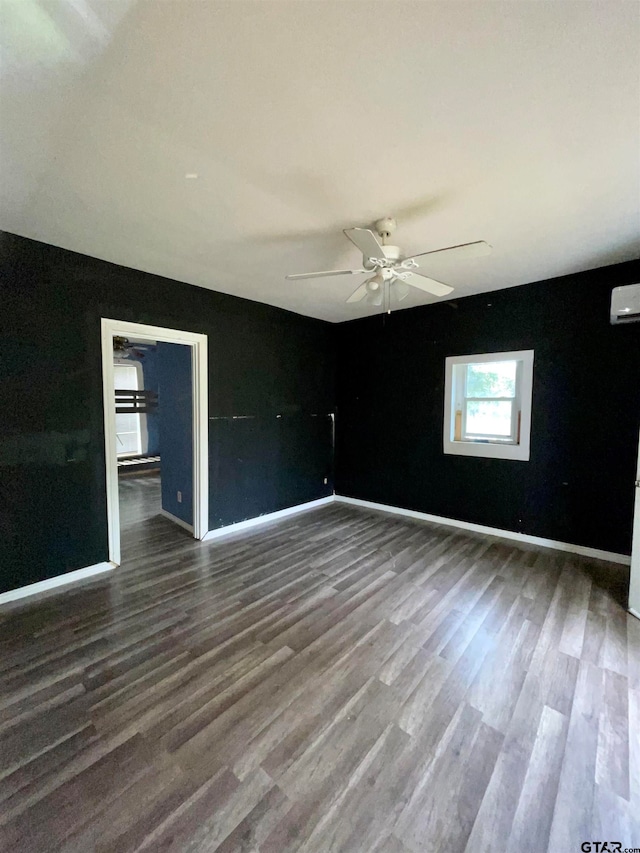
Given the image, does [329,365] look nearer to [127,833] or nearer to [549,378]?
[549,378]

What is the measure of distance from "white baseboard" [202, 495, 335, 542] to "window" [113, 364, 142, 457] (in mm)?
5026

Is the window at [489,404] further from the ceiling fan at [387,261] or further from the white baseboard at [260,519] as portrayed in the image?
the white baseboard at [260,519]

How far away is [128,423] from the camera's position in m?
7.77

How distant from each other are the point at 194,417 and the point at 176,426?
66 cm

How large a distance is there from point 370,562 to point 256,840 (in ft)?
7.17

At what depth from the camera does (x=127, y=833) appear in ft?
3.77

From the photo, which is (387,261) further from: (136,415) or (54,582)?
(136,415)

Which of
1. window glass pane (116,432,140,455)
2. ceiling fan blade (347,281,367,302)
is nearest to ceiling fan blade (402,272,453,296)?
ceiling fan blade (347,281,367,302)

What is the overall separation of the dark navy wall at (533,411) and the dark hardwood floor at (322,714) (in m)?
0.74

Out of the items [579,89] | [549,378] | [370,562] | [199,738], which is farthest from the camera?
[549,378]

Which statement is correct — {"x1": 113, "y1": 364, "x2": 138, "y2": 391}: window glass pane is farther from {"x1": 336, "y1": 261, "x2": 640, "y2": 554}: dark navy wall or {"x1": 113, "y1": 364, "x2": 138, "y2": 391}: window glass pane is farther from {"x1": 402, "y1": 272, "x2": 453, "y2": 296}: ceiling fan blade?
{"x1": 402, "y1": 272, "x2": 453, "y2": 296}: ceiling fan blade

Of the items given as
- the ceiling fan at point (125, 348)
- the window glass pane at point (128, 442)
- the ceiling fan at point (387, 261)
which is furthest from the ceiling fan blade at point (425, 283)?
the window glass pane at point (128, 442)

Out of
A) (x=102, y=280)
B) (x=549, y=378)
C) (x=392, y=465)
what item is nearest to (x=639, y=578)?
(x=549, y=378)

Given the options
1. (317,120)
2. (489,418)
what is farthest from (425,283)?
(489,418)
